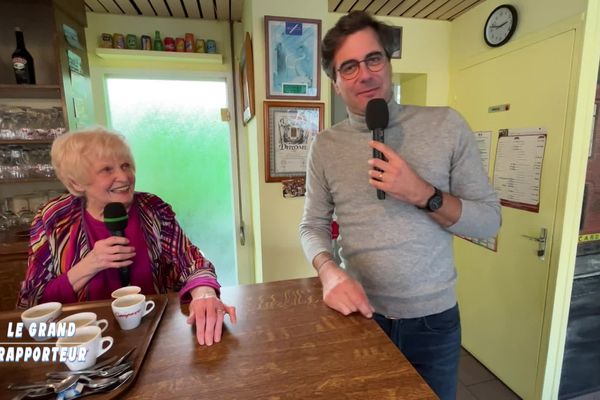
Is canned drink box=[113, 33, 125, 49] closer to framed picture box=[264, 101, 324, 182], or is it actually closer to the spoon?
framed picture box=[264, 101, 324, 182]

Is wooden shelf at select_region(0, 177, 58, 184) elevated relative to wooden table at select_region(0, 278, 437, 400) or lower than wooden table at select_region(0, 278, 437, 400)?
elevated

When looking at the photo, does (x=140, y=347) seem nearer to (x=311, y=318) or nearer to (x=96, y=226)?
(x=311, y=318)

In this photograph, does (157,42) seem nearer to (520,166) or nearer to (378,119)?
(378,119)

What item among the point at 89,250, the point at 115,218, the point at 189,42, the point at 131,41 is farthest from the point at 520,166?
the point at 131,41

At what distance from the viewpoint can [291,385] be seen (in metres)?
0.57

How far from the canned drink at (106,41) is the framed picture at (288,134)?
125cm

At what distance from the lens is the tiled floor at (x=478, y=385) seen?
190 centimetres

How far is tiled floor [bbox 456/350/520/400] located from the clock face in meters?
2.02

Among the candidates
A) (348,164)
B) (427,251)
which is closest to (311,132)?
(348,164)

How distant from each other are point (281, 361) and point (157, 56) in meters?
2.32

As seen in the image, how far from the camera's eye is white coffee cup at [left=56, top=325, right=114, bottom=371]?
588mm

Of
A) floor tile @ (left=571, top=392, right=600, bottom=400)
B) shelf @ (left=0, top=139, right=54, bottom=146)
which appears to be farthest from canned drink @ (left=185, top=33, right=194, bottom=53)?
floor tile @ (left=571, top=392, right=600, bottom=400)

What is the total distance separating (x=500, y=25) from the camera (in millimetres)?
1851

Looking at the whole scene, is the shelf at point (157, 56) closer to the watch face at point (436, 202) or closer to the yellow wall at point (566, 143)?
the yellow wall at point (566, 143)
